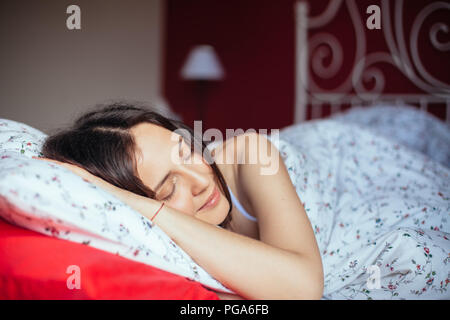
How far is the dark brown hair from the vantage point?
2.67ft

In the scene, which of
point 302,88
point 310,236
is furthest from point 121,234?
point 302,88

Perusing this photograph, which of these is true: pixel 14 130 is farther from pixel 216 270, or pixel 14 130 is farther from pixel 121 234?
pixel 216 270

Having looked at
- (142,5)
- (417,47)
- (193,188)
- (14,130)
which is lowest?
(193,188)

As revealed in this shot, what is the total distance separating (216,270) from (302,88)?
2.47 metres

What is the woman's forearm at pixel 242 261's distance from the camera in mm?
694

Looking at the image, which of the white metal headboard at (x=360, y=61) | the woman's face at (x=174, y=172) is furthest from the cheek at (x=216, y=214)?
the white metal headboard at (x=360, y=61)

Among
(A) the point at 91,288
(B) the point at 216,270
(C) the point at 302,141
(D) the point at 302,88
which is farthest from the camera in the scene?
(D) the point at 302,88

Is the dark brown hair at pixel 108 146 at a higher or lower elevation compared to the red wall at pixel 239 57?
lower

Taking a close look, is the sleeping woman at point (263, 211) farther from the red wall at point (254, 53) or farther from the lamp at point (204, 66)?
the lamp at point (204, 66)

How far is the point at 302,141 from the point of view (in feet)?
5.24

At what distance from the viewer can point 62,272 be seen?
60 cm

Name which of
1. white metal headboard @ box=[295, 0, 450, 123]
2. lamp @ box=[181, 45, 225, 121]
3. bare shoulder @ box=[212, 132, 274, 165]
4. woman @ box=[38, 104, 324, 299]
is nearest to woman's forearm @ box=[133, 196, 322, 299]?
woman @ box=[38, 104, 324, 299]

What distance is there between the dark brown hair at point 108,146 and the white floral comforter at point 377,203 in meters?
0.41

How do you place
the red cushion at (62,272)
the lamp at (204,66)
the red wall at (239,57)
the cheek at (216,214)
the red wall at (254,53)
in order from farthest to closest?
the lamp at (204,66) < the red wall at (239,57) < the red wall at (254,53) < the cheek at (216,214) < the red cushion at (62,272)
